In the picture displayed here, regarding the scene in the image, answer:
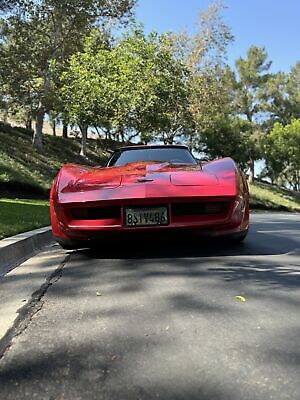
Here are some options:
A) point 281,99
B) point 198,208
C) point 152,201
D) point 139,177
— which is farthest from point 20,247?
point 281,99

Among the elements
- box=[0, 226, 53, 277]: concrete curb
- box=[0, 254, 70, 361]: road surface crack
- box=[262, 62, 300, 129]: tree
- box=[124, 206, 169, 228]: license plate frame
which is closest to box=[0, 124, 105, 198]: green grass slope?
box=[0, 226, 53, 277]: concrete curb

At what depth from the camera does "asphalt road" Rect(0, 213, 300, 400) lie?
202 centimetres

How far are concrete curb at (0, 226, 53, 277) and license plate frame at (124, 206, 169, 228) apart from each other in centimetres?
120

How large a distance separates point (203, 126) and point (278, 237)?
29.3 metres

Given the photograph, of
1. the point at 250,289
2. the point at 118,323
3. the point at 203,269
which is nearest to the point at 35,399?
the point at 118,323

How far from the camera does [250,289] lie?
3424mm

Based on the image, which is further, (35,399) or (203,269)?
(203,269)

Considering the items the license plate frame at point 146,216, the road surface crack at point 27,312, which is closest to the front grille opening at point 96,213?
the license plate frame at point 146,216

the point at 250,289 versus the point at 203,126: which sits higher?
the point at 203,126

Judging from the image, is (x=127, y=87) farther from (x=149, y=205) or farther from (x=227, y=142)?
(x=227, y=142)

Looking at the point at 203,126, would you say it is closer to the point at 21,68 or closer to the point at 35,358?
the point at 21,68

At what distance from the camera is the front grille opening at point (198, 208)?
4.52m

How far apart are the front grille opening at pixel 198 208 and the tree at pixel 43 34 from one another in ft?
74.0

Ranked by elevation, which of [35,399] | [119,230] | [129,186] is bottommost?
[35,399]
